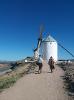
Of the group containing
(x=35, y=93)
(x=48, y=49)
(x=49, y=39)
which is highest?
(x=49, y=39)

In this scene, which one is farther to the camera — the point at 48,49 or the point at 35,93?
the point at 48,49

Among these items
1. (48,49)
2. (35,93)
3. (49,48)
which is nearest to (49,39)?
(49,48)

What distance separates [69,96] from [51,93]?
57.6 inches

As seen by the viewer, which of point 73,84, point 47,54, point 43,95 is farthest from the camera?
point 47,54

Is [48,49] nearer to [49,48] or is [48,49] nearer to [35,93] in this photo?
[49,48]

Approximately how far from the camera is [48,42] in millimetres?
58219

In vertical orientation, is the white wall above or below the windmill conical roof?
below

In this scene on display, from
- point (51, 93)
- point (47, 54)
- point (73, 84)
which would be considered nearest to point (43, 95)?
point (51, 93)

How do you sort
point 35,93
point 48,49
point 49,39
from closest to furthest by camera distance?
point 35,93 → point 48,49 → point 49,39

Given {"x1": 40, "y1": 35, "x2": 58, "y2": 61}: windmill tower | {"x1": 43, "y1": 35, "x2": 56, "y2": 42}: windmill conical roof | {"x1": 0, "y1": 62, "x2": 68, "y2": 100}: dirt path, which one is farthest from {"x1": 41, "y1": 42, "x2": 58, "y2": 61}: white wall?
{"x1": 0, "y1": 62, "x2": 68, "y2": 100}: dirt path

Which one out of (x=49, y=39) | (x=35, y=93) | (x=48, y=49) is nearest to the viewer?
(x=35, y=93)

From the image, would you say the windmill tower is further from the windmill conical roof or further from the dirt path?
the dirt path

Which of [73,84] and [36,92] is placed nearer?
[36,92]

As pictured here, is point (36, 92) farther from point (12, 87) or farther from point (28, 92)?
point (12, 87)
